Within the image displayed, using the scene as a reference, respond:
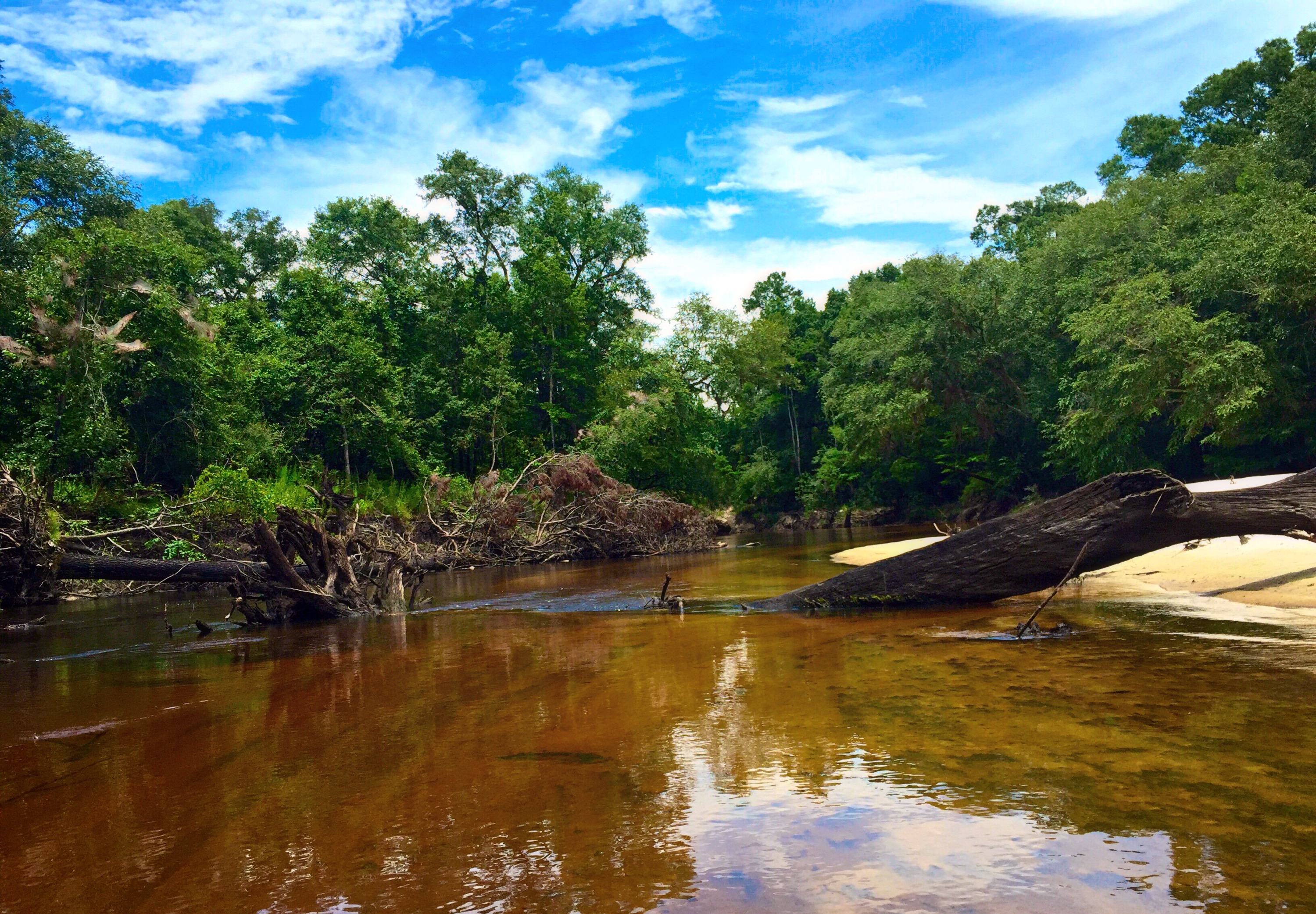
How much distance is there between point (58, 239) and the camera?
707 inches

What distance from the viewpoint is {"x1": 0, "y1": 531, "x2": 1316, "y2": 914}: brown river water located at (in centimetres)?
280

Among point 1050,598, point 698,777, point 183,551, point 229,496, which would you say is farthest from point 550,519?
point 698,777

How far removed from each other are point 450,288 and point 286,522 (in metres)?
27.1

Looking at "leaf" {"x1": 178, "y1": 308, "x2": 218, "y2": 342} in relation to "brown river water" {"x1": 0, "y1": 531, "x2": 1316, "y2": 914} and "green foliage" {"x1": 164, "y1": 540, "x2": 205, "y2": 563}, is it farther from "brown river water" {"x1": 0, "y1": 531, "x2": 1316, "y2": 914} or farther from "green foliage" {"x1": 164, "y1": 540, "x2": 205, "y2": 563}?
"brown river water" {"x1": 0, "y1": 531, "x2": 1316, "y2": 914}

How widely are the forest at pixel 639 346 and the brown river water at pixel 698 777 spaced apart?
9.91 metres

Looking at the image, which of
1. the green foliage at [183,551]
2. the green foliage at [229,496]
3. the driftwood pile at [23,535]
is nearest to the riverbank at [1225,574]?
the green foliage at [183,551]

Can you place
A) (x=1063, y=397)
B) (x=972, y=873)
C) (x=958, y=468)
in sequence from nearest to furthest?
1. (x=972, y=873)
2. (x=1063, y=397)
3. (x=958, y=468)

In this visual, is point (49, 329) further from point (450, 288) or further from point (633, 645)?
point (450, 288)

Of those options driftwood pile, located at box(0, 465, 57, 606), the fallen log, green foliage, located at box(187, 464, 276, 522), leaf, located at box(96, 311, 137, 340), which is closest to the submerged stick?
the fallen log

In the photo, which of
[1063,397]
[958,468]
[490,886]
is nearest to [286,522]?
[490,886]

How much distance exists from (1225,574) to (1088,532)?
3610 mm

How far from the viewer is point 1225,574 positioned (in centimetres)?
1007

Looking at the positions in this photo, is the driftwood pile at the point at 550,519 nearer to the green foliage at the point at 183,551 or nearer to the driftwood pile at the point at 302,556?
the driftwood pile at the point at 302,556

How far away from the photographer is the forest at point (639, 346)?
1838cm
